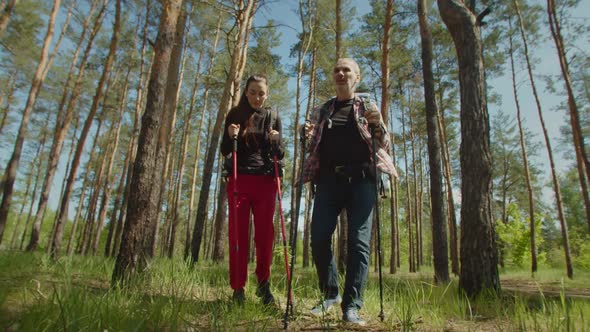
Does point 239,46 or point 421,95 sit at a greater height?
point 421,95

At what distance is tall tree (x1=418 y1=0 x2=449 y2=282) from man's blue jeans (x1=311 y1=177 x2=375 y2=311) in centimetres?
462

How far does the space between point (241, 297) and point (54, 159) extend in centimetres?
1068

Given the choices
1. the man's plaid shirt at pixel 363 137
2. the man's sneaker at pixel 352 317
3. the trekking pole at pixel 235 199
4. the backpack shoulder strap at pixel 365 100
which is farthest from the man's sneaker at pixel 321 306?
the backpack shoulder strap at pixel 365 100

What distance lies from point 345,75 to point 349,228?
1216mm

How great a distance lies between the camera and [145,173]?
3.64 meters

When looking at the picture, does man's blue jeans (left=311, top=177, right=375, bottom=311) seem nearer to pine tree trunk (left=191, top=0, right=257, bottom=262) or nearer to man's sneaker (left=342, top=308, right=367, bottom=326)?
man's sneaker (left=342, top=308, right=367, bottom=326)

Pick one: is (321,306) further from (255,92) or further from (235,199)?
(255,92)

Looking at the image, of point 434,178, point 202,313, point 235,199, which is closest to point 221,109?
point 434,178

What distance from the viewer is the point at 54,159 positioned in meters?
10.3

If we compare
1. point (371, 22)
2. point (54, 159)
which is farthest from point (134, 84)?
point (371, 22)

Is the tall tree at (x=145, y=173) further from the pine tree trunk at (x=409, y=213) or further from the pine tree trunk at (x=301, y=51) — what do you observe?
the pine tree trunk at (x=409, y=213)

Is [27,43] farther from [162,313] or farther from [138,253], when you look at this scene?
[162,313]

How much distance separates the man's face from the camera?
262 centimetres

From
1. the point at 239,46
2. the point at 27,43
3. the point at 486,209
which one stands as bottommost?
the point at 486,209
